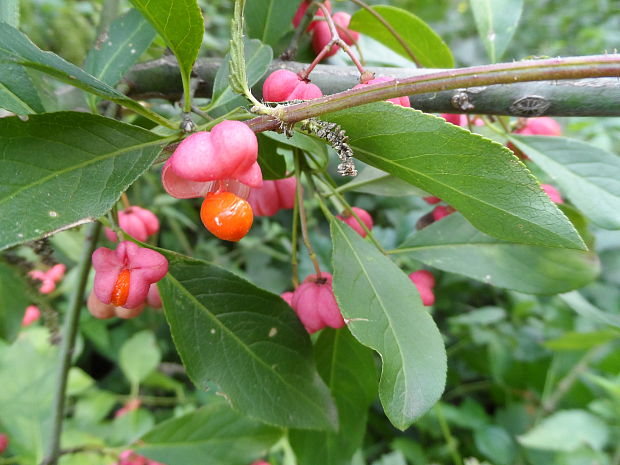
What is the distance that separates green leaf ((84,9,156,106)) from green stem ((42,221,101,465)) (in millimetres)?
194

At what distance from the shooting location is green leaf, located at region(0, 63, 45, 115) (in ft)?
1.50

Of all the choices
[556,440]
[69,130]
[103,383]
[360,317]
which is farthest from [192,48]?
[103,383]

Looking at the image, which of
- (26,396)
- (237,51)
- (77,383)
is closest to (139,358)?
(77,383)

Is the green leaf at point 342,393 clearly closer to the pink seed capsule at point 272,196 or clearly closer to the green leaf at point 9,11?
the pink seed capsule at point 272,196

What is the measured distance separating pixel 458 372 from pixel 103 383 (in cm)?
118

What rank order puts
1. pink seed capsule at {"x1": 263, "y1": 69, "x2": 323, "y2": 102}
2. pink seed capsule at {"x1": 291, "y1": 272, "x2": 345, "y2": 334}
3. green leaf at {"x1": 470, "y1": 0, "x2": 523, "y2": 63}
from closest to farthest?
pink seed capsule at {"x1": 263, "y1": 69, "x2": 323, "y2": 102}
pink seed capsule at {"x1": 291, "y1": 272, "x2": 345, "y2": 334}
green leaf at {"x1": 470, "y1": 0, "x2": 523, "y2": 63}

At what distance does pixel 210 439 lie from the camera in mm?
908

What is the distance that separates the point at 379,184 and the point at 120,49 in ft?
1.20

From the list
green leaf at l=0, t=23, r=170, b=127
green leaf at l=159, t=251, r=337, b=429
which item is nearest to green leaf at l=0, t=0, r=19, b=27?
green leaf at l=0, t=23, r=170, b=127

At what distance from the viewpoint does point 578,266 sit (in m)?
0.66

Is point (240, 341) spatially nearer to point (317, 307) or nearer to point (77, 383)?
point (317, 307)

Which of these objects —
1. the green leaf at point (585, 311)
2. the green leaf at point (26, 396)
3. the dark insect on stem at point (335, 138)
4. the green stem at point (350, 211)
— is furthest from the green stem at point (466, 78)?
the green leaf at point (26, 396)

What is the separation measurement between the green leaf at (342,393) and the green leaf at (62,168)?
0.37 meters

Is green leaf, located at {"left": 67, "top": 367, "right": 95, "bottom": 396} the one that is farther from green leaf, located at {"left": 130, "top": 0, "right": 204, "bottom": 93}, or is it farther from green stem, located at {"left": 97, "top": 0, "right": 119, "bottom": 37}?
green leaf, located at {"left": 130, "top": 0, "right": 204, "bottom": 93}
